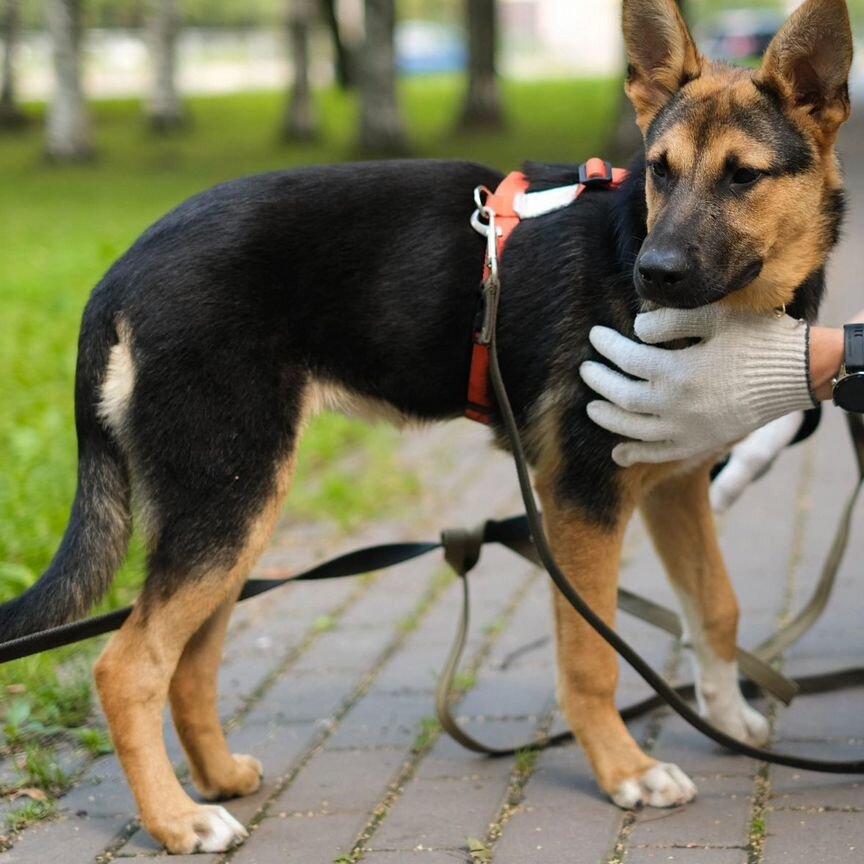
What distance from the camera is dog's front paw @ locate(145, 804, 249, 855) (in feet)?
11.4

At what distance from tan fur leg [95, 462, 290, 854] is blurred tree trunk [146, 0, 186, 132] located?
24848 millimetres

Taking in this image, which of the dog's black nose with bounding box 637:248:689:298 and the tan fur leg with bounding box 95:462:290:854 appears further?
the tan fur leg with bounding box 95:462:290:854

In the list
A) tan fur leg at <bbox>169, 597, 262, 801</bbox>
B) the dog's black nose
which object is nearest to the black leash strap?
tan fur leg at <bbox>169, 597, 262, 801</bbox>

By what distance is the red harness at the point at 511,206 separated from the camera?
3.72m

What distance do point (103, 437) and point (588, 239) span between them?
141 centimetres

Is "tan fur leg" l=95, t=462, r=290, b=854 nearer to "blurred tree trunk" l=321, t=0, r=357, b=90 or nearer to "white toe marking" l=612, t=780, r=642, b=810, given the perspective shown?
"white toe marking" l=612, t=780, r=642, b=810

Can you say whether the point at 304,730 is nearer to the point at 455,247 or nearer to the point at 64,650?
the point at 64,650

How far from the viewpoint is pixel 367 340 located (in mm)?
3689

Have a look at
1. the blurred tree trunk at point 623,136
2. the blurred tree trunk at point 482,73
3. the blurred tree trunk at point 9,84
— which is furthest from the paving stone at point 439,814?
the blurred tree trunk at point 9,84

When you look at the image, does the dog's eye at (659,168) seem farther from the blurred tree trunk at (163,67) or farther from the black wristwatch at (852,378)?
the blurred tree trunk at (163,67)

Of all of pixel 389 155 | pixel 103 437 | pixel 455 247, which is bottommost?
pixel 389 155

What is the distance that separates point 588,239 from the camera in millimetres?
3672

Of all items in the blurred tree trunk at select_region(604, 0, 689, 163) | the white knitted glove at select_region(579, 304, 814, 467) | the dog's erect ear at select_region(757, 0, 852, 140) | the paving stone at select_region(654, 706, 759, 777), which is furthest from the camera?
the blurred tree trunk at select_region(604, 0, 689, 163)

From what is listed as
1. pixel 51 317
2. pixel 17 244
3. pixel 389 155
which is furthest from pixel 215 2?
pixel 51 317
